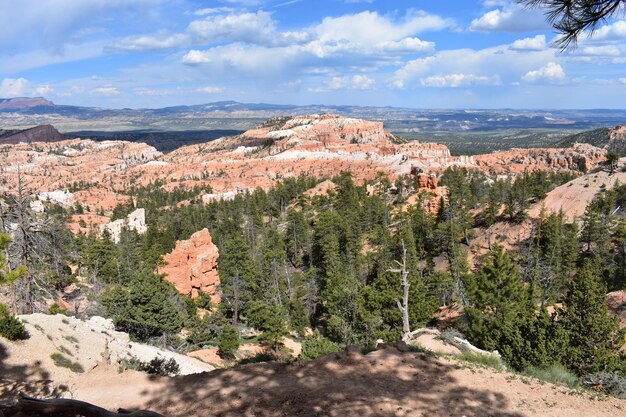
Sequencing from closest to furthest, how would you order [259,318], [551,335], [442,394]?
1. [442,394]
2. [551,335]
3. [259,318]

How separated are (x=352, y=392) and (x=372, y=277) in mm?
37964

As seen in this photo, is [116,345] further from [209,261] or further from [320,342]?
[209,261]

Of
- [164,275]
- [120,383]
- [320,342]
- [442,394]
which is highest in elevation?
[442,394]

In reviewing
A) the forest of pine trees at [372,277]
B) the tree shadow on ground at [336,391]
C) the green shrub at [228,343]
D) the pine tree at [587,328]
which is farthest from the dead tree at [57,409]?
the green shrub at [228,343]

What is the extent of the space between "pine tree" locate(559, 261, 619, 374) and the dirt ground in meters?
12.0

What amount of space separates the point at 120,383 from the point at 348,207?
190 feet

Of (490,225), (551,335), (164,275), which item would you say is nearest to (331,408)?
(551,335)

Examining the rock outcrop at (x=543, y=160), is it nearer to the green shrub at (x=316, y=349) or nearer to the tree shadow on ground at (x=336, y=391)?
the green shrub at (x=316, y=349)

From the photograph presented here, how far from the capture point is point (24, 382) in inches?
581

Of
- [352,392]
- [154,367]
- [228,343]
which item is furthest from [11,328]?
[352,392]

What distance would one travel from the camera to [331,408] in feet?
33.8

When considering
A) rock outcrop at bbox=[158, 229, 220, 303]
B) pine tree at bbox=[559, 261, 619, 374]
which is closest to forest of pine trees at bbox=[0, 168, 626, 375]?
pine tree at bbox=[559, 261, 619, 374]

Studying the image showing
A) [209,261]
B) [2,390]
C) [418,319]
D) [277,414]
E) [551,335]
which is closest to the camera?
[277,414]

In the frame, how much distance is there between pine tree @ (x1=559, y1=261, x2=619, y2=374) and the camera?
70.1 feet
